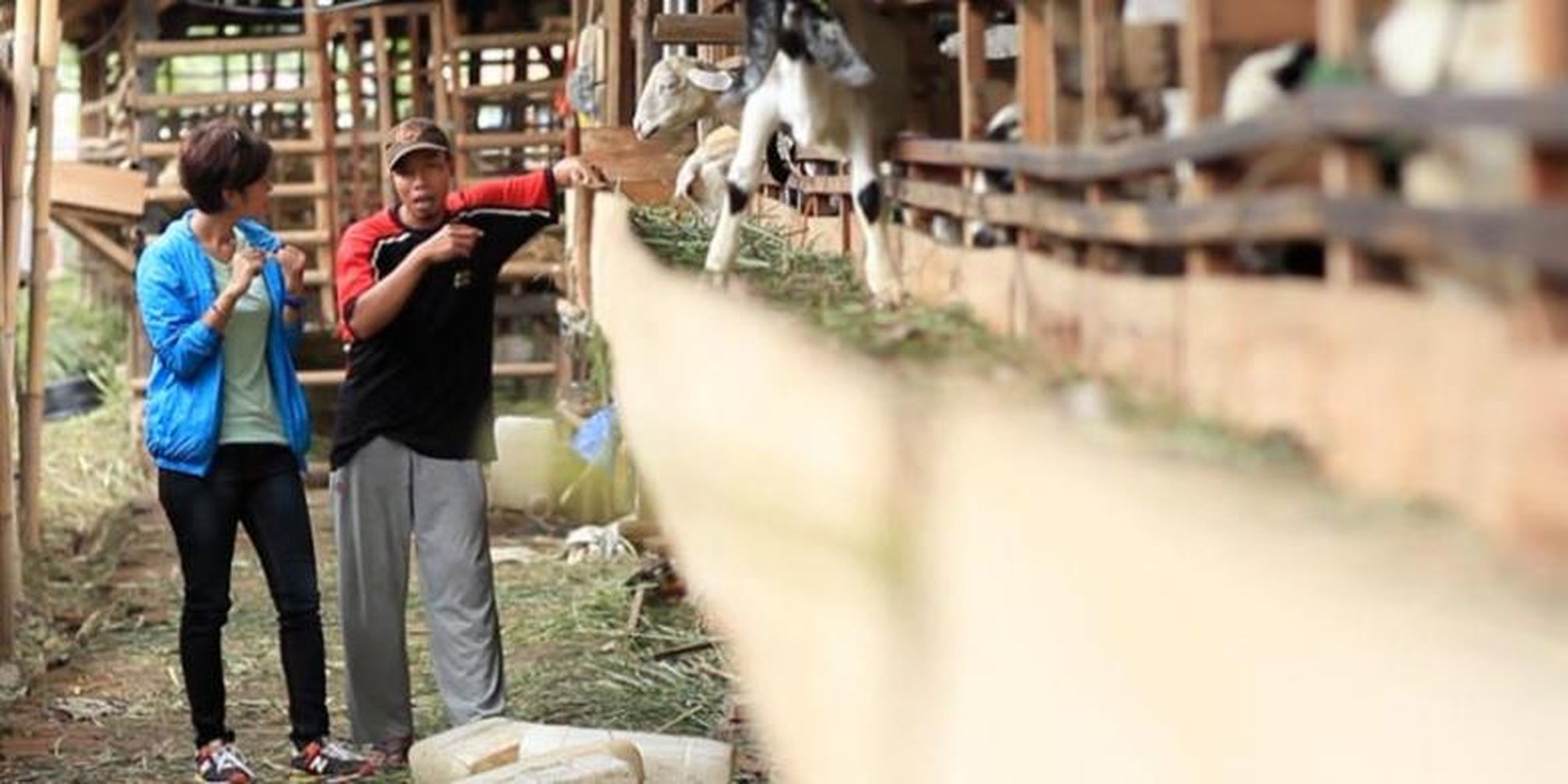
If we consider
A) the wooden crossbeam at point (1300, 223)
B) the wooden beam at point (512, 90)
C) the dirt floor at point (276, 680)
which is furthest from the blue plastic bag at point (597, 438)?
the wooden crossbeam at point (1300, 223)

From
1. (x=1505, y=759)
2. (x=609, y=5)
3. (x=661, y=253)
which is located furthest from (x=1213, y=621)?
(x=609, y=5)

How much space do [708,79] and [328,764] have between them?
230 cm

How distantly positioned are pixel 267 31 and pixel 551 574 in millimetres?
7061

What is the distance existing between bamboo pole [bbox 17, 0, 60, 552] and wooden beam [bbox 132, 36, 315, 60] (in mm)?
6515

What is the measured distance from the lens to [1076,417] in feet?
11.3

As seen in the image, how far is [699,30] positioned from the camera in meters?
8.51

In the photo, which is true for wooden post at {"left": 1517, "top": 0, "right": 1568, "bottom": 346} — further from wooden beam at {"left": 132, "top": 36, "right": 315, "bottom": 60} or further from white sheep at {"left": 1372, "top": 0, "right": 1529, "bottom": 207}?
wooden beam at {"left": 132, "top": 36, "right": 315, "bottom": 60}

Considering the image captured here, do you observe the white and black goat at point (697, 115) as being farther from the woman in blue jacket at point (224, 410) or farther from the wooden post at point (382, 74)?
the wooden post at point (382, 74)

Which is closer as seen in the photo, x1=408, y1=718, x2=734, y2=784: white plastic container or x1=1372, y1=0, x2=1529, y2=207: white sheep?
x1=1372, y1=0, x2=1529, y2=207: white sheep

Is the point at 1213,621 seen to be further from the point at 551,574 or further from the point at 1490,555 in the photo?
the point at 551,574

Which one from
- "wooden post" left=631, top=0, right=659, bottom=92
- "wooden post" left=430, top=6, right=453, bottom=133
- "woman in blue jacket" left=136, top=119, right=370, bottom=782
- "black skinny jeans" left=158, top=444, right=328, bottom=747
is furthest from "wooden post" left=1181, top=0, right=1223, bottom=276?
"wooden post" left=430, top=6, right=453, bottom=133

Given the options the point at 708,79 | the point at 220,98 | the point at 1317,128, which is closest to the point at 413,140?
the point at 708,79

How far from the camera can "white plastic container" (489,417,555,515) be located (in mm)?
14781

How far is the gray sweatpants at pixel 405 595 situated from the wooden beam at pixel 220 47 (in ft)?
32.0
